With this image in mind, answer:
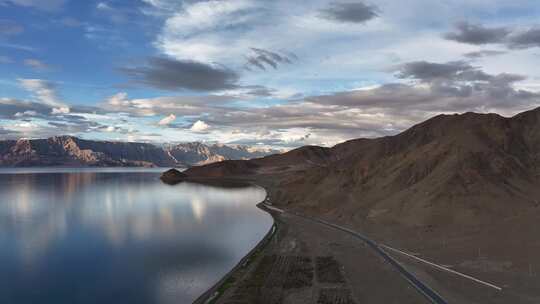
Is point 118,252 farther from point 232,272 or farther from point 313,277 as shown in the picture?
point 313,277

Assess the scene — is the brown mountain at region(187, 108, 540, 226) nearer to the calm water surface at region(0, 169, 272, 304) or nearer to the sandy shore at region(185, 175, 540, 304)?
the sandy shore at region(185, 175, 540, 304)

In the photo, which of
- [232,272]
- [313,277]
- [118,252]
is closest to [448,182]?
[313,277]

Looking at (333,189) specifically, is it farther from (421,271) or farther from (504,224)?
(421,271)

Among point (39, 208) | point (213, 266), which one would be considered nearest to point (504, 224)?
point (213, 266)

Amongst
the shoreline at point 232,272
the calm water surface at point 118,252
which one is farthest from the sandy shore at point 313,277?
the calm water surface at point 118,252

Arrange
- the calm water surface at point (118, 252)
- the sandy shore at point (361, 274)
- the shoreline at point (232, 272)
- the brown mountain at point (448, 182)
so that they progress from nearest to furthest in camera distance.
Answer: the sandy shore at point (361, 274)
the shoreline at point (232, 272)
the calm water surface at point (118, 252)
the brown mountain at point (448, 182)

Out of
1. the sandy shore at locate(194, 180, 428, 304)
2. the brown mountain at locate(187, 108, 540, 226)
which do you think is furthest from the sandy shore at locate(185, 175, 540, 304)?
the brown mountain at locate(187, 108, 540, 226)

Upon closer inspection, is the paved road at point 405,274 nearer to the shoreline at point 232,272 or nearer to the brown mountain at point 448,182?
the brown mountain at point 448,182
